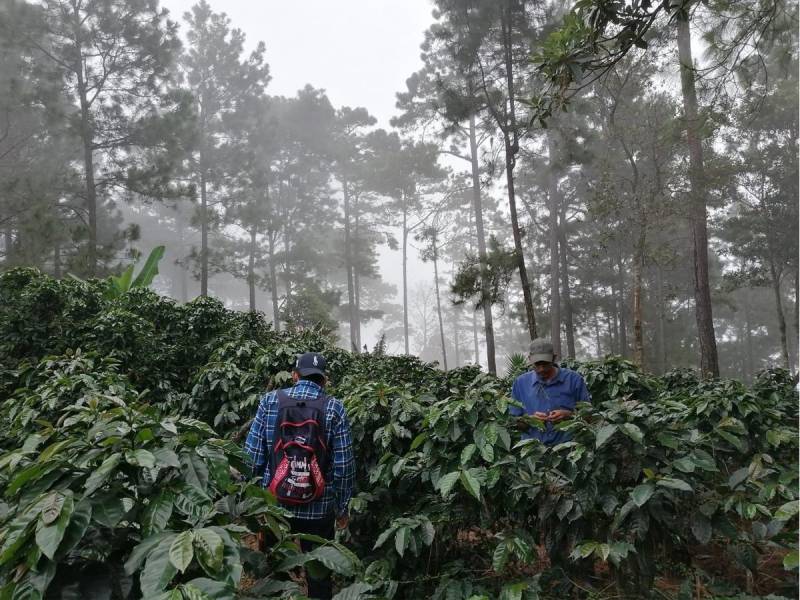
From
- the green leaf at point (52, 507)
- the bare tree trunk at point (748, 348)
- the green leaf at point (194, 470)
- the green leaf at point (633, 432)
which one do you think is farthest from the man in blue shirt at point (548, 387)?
the bare tree trunk at point (748, 348)

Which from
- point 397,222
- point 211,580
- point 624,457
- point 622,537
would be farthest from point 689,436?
point 397,222

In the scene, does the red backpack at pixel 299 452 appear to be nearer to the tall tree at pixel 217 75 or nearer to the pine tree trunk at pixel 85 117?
the pine tree trunk at pixel 85 117

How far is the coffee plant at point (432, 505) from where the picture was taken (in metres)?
1.29

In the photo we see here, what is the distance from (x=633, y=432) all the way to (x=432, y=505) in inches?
46.6

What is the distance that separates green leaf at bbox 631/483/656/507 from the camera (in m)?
1.89

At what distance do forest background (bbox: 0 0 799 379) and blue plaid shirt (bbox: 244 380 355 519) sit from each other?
8.75 feet

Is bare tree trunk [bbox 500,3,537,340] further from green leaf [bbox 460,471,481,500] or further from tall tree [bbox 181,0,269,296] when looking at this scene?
tall tree [bbox 181,0,269,296]

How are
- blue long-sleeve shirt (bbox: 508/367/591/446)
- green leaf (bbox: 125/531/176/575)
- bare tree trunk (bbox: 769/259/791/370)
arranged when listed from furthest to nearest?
1. bare tree trunk (bbox: 769/259/791/370)
2. blue long-sleeve shirt (bbox: 508/367/591/446)
3. green leaf (bbox: 125/531/176/575)

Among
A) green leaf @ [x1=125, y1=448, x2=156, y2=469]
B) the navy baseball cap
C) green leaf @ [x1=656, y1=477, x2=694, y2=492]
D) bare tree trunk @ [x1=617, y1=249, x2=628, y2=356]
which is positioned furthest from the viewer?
bare tree trunk @ [x1=617, y1=249, x2=628, y2=356]

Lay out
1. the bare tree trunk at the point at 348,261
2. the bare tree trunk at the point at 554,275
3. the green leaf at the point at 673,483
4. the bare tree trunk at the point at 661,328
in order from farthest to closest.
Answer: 1. the bare tree trunk at the point at 348,261
2. the bare tree trunk at the point at 661,328
3. the bare tree trunk at the point at 554,275
4. the green leaf at the point at 673,483

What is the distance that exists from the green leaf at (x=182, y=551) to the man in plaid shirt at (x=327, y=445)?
1.69 m

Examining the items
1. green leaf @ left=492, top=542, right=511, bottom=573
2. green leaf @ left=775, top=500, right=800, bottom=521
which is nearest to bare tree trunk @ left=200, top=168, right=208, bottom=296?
green leaf @ left=492, top=542, right=511, bottom=573

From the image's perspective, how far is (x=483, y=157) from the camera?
17312 millimetres

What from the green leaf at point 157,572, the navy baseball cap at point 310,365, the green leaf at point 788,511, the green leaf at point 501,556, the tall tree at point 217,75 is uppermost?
the tall tree at point 217,75
